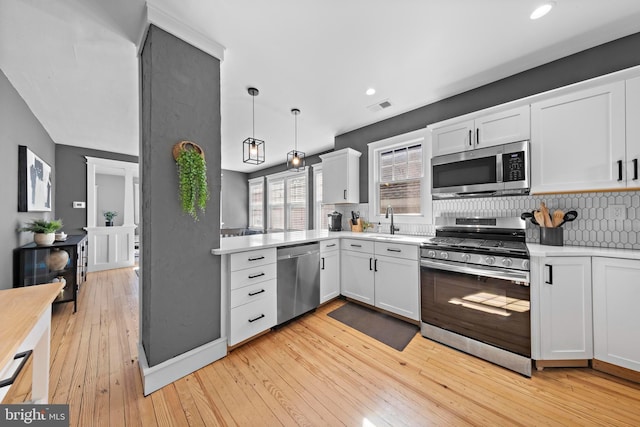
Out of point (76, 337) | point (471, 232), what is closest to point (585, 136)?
point (471, 232)

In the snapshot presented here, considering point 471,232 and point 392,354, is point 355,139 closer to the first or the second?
point 471,232

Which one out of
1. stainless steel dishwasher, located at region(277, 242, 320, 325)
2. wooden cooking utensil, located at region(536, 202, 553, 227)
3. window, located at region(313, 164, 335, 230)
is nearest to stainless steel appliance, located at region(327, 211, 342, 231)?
stainless steel dishwasher, located at region(277, 242, 320, 325)

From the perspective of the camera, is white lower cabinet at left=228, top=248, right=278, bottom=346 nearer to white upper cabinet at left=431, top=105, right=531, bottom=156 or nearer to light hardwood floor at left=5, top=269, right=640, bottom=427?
light hardwood floor at left=5, top=269, right=640, bottom=427

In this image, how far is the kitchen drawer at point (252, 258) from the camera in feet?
6.66

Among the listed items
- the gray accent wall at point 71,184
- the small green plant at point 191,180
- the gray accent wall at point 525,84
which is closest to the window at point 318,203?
the gray accent wall at point 525,84

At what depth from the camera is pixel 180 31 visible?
1778 millimetres

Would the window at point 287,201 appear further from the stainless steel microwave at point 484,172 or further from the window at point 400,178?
the stainless steel microwave at point 484,172

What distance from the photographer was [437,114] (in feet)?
9.75

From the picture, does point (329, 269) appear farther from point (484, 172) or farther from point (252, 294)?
point (484, 172)

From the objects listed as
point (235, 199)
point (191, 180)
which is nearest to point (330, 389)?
point (191, 180)

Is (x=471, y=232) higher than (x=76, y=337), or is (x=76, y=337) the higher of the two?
(x=471, y=232)

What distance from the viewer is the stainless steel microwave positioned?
2.12m

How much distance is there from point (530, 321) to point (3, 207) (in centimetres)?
512

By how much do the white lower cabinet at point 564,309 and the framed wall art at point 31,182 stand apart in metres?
5.50
